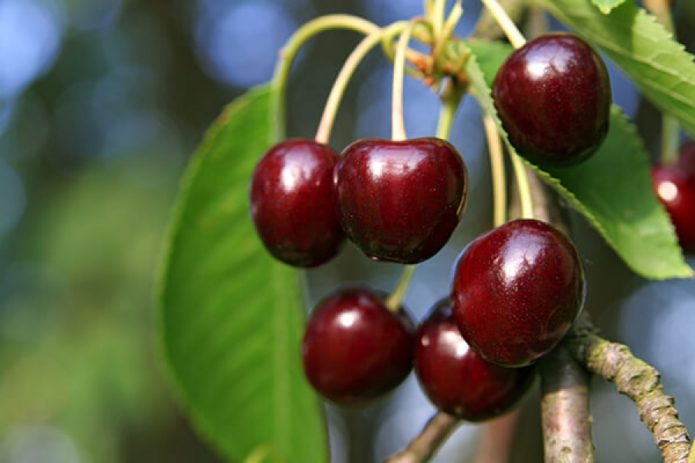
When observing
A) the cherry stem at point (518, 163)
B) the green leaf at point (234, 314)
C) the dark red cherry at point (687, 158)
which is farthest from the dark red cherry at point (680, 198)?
the green leaf at point (234, 314)

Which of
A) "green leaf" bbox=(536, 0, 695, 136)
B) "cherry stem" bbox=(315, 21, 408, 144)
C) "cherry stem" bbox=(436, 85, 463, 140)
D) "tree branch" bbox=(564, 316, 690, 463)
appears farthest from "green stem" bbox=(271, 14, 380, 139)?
"tree branch" bbox=(564, 316, 690, 463)

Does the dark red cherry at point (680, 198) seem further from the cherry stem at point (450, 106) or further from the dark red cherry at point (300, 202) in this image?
the dark red cherry at point (300, 202)

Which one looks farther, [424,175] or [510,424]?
[510,424]

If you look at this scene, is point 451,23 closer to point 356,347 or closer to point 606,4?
point 606,4

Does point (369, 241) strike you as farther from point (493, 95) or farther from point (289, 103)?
point (289, 103)

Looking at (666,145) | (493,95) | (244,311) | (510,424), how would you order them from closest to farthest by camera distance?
1. (493,95)
2. (666,145)
3. (244,311)
4. (510,424)

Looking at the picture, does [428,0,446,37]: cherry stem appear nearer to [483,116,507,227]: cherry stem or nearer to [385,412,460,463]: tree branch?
[483,116,507,227]: cherry stem

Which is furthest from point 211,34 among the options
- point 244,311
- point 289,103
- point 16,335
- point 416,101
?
point 244,311
